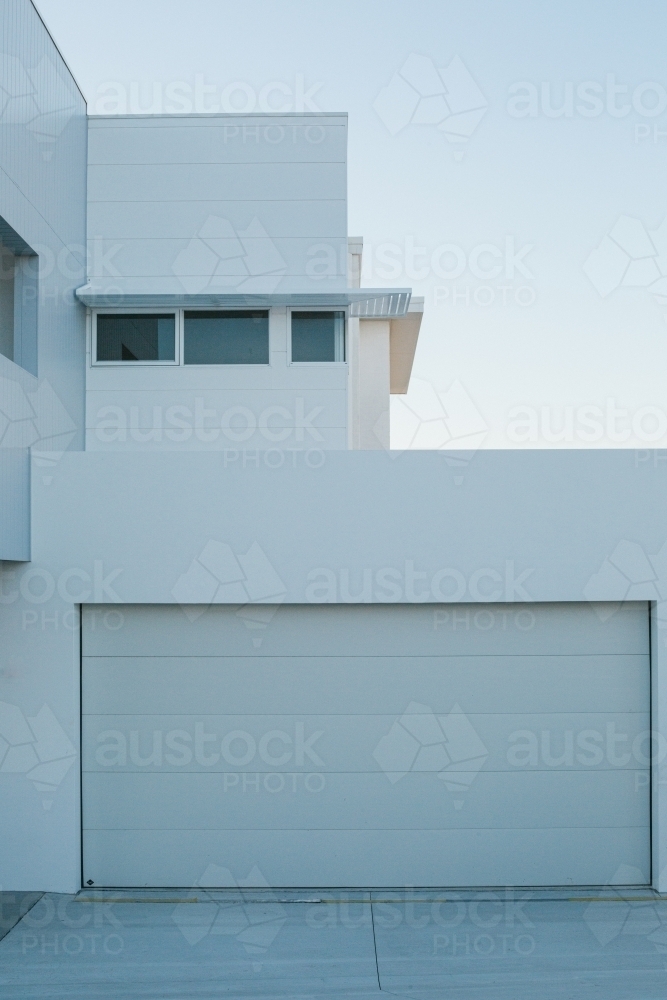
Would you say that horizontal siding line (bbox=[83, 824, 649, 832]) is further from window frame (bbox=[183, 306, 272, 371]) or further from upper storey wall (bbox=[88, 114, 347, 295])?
upper storey wall (bbox=[88, 114, 347, 295])

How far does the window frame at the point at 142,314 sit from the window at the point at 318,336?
113cm

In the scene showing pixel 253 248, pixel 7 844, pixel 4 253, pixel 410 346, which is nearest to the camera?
pixel 7 844

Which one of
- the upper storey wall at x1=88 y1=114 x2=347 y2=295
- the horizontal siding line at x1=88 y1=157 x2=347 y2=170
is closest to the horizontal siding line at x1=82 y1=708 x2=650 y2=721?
the upper storey wall at x1=88 y1=114 x2=347 y2=295

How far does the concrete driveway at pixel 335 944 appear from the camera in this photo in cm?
370

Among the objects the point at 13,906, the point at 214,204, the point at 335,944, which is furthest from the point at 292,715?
the point at 214,204

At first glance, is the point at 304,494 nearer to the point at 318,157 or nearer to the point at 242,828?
the point at 242,828

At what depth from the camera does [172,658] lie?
4.90m

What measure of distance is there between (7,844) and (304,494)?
2945mm

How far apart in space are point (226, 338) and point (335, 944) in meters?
5.25

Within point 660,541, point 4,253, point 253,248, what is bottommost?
point 660,541

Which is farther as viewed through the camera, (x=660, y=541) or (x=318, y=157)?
(x=318, y=157)

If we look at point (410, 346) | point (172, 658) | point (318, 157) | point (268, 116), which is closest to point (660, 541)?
point (172, 658)

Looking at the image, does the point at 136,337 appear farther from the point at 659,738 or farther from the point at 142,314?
the point at 659,738

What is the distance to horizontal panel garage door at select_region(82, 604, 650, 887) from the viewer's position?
15.7 ft
